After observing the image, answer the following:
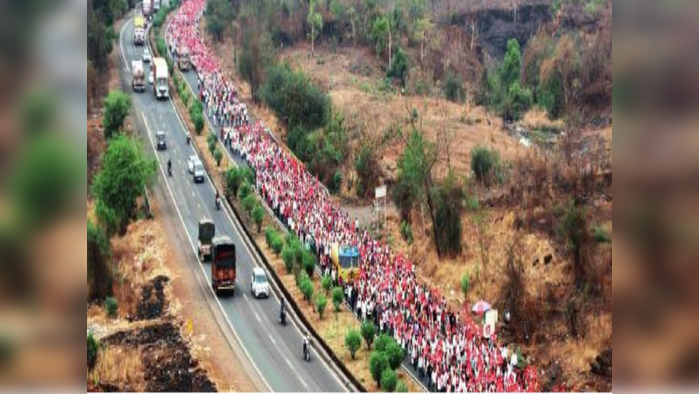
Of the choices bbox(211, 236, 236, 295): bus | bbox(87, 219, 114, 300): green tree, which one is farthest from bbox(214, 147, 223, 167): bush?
bbox(87, 219, 114, 300): green tree

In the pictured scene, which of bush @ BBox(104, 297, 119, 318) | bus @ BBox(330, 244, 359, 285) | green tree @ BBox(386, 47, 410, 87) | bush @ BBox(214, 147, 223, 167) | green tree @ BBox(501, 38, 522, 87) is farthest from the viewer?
green tree @ BBox(386, 47, 410, 87)

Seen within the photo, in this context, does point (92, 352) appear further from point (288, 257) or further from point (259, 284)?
point (288, 257)

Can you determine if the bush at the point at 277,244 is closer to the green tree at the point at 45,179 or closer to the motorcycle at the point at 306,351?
the motorcycle at the point at 306,351

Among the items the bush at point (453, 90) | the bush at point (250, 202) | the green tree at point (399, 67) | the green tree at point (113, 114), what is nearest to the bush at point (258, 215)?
the bush at point (250, 202)

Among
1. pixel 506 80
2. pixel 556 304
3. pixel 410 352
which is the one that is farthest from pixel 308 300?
pixel 506 80

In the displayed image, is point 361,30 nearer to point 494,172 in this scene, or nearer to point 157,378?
point 494,172

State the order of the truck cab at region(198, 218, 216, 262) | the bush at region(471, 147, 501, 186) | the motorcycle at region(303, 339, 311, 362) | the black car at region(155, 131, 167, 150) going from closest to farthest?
the motorcycle at region(303, 339, 311, 362) → the truck cab at region(198, 218, 216, 262) → the bush at region(471, 147, 501, 186) → the black car at region(155, 131, 167, 150)

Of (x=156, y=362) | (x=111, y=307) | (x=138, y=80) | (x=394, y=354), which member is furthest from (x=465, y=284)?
(x=138, y=80)

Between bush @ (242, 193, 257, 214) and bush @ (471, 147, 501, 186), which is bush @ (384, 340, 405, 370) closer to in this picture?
bush @ (242, 193, 257, 214)
